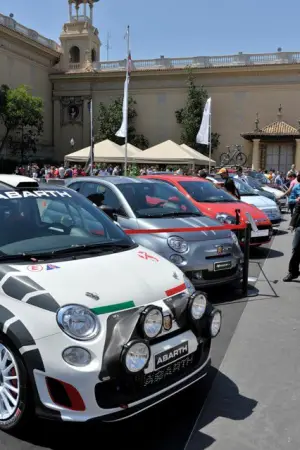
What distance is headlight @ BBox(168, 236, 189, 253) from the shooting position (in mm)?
6207

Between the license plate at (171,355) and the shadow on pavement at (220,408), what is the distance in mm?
542

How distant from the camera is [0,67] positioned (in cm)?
3753

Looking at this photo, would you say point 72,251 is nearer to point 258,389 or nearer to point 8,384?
point 8,384

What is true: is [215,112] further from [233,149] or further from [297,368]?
[297,368]

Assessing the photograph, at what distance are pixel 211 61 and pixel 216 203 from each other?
1364 inches

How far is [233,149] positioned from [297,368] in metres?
37.6

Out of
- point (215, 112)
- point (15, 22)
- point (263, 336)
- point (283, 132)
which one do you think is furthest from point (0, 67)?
point (263, 336)

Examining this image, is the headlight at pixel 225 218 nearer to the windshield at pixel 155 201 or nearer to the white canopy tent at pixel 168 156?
the windshield at pixel 155 201

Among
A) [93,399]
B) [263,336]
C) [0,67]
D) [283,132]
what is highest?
[0,67]

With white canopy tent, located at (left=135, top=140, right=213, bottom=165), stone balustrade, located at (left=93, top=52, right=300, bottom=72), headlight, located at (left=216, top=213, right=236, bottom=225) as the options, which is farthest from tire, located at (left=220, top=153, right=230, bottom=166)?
headlight, located at (left=216, top=213, right=236, bottom=225)

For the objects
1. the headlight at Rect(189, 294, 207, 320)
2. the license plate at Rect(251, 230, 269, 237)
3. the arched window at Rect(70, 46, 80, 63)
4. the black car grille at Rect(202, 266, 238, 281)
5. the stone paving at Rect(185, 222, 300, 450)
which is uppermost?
the arched window at Rect(70, 46, 80, 63)

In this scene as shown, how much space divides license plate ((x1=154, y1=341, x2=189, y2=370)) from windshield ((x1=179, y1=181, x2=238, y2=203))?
6688mm

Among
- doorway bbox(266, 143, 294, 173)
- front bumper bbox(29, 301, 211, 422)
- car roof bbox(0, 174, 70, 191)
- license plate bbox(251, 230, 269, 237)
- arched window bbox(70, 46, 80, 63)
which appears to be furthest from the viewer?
arched window bbox(70, 46, 80, 63)

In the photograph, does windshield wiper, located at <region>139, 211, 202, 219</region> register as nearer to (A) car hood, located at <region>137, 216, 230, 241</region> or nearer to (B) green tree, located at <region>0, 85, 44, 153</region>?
(A) car hood, located at <region>137, 216, 230, 241</region>
